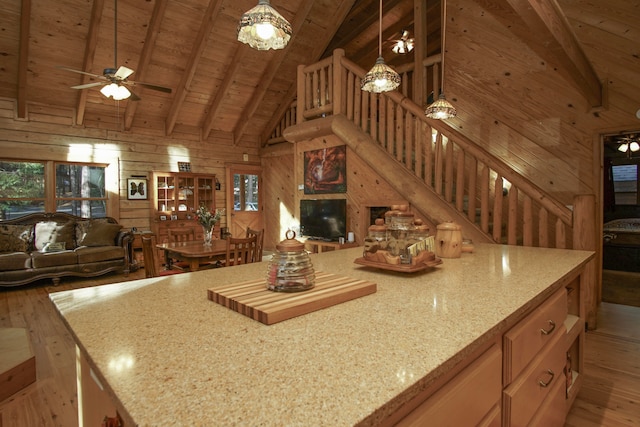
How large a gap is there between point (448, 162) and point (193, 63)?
497 cm

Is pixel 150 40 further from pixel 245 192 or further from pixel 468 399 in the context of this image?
pixel 468 399

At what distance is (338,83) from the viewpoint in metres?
4.87

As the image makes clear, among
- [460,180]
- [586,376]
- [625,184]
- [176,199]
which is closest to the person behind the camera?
[586,376]

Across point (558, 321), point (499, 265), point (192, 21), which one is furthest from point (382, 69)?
point (192, 21)

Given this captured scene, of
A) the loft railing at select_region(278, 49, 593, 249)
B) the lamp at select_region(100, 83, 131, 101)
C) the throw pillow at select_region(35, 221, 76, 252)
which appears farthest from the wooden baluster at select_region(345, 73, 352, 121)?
the throw pillow at select_region(35, 221, 76, 252)

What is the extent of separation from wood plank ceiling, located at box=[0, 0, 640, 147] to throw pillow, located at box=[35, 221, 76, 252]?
6.57 feet

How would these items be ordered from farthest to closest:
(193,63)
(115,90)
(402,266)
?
(193,63) → (115,90) → (402,266)

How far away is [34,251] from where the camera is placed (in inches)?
220

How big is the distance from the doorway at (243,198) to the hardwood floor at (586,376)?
4.71 m

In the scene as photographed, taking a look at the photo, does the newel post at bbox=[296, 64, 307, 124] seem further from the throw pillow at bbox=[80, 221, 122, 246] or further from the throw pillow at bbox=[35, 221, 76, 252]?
the throw pillow at bbox=[35, 221, 76, 252]

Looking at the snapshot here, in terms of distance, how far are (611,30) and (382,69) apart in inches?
119

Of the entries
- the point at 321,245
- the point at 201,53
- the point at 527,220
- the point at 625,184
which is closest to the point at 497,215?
the point at 527,220

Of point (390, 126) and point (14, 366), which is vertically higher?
point (390, 126)

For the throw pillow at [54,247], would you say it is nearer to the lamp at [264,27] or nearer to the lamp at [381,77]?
the lamp at [264,27]
